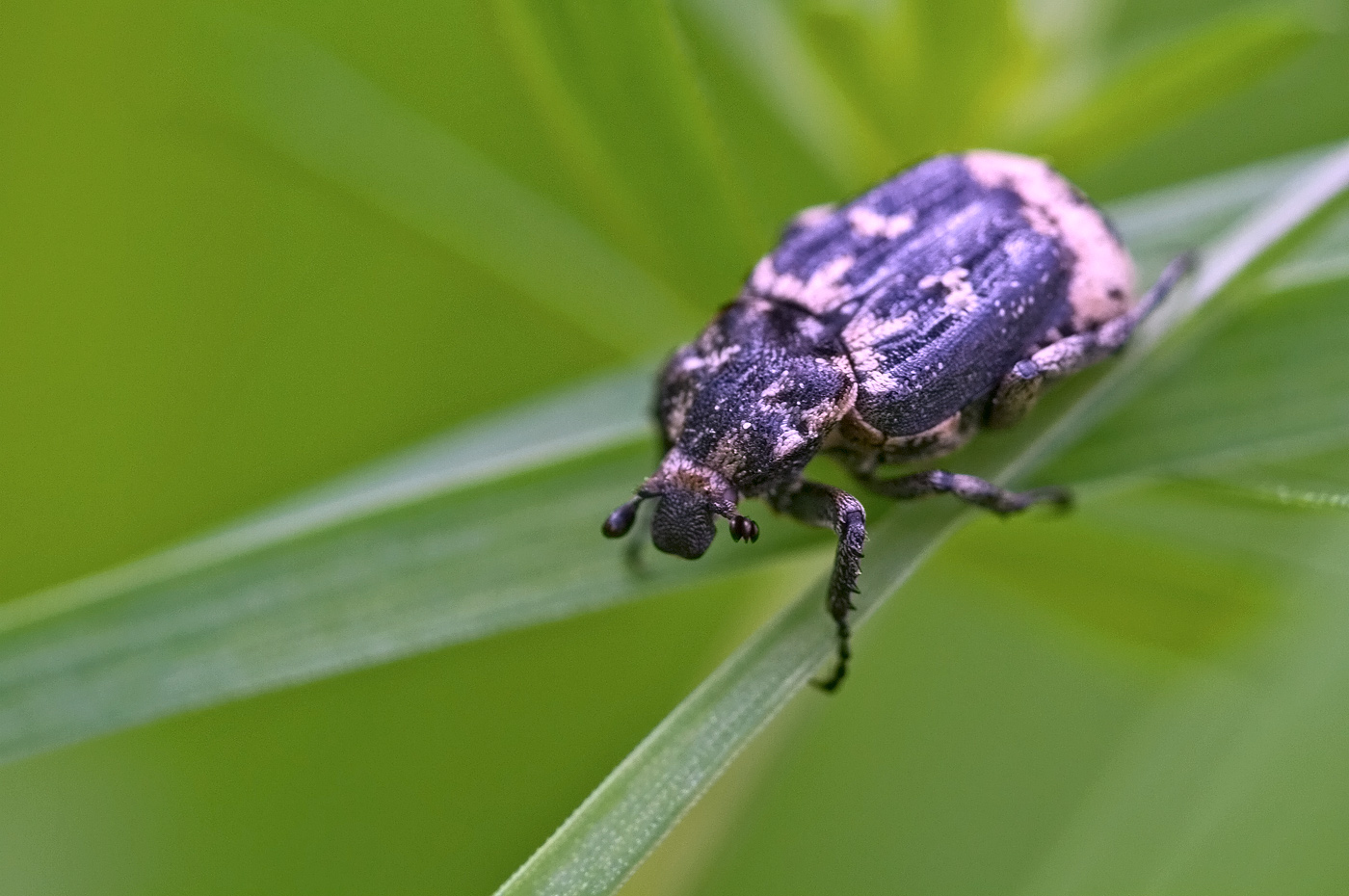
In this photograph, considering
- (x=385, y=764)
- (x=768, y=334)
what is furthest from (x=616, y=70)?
(x=385, y=764)

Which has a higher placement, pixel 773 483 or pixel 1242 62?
pixel 1242 62

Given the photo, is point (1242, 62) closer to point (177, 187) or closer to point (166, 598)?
point (166, 598)

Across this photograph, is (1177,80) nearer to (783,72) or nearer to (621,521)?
(783,72)

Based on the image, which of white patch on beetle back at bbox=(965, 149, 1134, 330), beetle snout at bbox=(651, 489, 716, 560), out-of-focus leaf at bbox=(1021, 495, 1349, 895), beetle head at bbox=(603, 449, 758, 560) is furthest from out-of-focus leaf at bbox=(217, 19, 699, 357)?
out-of-focus leaf at bbox=(1021, 495, 1349, 895)

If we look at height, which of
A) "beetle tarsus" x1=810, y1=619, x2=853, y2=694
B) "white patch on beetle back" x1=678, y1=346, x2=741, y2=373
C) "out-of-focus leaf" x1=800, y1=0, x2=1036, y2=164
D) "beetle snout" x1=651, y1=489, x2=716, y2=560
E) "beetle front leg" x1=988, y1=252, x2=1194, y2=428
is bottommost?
"beetle tarsus" x1=810, y1=619, x2=853, y2=694

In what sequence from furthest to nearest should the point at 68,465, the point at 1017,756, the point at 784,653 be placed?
the point at 68,465 < the point at 1017,756 < the point at 784,653

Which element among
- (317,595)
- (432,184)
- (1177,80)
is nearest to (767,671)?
(317,595)

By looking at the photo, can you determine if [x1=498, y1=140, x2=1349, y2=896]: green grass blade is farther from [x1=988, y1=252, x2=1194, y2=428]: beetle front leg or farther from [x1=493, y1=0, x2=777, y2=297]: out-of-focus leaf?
[x1=493, y1=0, x2=777, y2=297]: out-of-focus leaf
